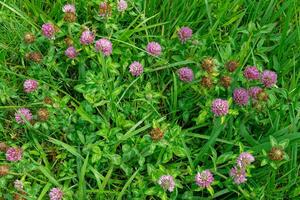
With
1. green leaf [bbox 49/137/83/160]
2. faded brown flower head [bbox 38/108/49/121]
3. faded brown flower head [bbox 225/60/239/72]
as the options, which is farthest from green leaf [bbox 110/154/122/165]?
faded brown flower head [bbox 225/60/239/72]

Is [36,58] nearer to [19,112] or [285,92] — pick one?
[19,112]

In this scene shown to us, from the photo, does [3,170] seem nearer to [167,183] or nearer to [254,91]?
[167,183]

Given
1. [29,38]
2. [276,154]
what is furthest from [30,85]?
[276,154]

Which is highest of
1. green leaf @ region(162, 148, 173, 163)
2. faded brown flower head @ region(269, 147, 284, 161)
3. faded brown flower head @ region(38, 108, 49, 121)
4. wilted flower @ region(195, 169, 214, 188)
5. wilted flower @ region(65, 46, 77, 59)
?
wilted flower @ region(65, 46, 77, 59)

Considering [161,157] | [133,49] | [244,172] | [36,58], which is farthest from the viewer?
[133,49]

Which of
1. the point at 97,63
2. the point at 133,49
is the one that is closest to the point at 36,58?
the point at 97,63

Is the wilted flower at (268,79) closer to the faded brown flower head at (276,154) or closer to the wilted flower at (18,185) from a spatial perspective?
the faded brown flower head at (276,154)

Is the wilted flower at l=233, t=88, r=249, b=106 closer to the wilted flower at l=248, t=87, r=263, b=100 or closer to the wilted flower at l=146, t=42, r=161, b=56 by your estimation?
the wilted flower at l=248, t=87, r=263, b=100

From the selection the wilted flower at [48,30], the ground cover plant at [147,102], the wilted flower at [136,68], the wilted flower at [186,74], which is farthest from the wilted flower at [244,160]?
the wilted flower at [48,30]
